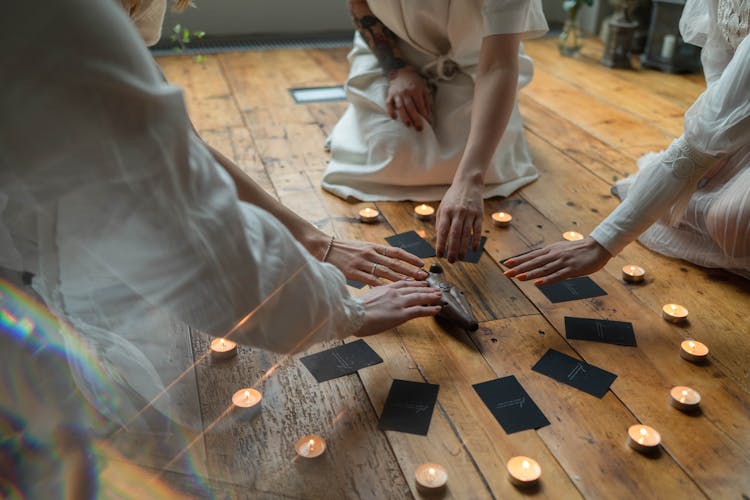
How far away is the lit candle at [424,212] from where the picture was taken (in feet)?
6.48

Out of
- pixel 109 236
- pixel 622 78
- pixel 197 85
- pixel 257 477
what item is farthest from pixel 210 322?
pixel 622 78

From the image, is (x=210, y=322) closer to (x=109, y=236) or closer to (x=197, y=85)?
(x=109, y=236)

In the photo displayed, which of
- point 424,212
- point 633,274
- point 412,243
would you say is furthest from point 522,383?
point 424,212

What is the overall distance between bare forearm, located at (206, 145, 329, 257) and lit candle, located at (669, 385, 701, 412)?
0.76m

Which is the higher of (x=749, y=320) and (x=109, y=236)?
(x=109, y=236)

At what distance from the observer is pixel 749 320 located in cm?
152

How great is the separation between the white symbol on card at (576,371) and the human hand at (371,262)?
0.36 m

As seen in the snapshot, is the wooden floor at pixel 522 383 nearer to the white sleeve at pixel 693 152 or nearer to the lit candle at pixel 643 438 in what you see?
the lit candle at pixel 643 438

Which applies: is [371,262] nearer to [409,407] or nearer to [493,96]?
[409,407]

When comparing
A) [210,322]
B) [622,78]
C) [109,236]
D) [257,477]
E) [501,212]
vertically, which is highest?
[109,236]

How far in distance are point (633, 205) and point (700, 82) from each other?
2.24m

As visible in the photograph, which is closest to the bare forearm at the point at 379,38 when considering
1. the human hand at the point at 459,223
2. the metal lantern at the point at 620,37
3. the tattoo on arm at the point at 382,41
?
the tattoo on arm at the point at 382,41

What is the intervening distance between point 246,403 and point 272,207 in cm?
45

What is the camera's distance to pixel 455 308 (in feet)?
4.82
